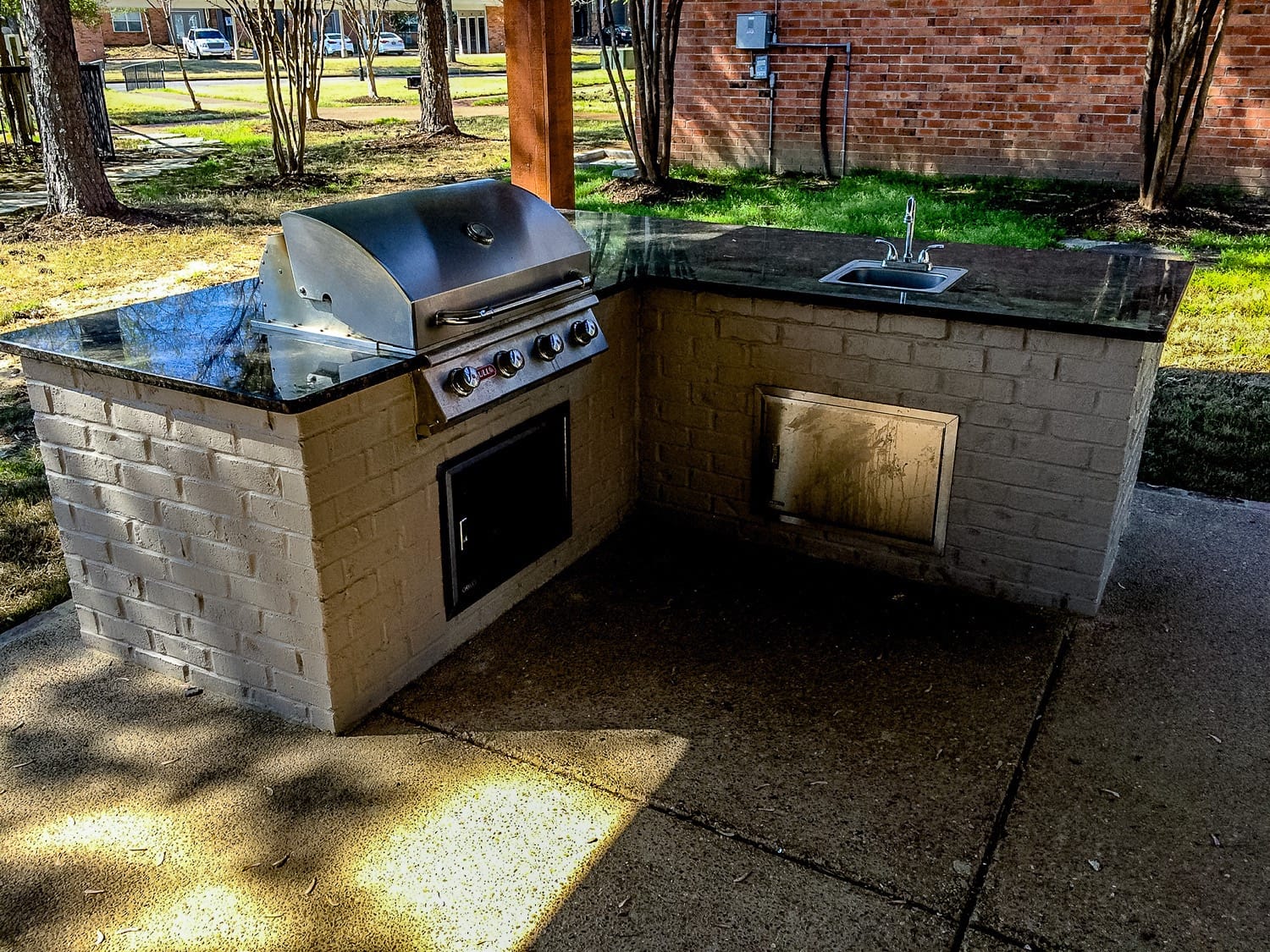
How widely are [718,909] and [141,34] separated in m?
52.5

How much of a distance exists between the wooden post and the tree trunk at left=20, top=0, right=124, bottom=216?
16.7 feet

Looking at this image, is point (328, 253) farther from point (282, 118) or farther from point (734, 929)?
point (282, 118)

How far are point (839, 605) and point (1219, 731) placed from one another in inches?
46.5

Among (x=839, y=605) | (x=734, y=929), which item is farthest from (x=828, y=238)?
(x=734, y=929)

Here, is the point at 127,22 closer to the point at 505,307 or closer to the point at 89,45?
the point at 89,45

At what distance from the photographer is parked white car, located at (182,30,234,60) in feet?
140

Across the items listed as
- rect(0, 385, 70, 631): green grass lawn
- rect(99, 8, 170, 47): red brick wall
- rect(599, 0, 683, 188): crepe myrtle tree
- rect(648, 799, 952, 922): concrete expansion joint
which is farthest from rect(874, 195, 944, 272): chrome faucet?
rect(99, 8, 170, 47): red brick wall

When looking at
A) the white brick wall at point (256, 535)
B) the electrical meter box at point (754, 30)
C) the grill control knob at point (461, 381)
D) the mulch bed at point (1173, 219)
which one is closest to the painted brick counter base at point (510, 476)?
the white brick wall at point (256, 535)

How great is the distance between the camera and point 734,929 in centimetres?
234

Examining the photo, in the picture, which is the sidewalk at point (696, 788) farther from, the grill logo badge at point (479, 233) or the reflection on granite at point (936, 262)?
the grill logo badge at point (479, 233)

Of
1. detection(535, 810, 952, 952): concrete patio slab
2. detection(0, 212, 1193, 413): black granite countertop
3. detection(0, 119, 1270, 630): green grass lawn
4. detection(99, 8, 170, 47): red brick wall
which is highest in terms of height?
detection(99, 8, 170, 47): red brick wall

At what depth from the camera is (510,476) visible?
349 cm

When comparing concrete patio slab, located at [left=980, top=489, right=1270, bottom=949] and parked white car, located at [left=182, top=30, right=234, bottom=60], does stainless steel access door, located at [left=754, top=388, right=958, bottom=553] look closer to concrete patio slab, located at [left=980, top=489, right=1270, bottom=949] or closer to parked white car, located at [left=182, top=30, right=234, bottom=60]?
concrete patio slab, located at [left=980, top=489, right=1270, bottom=949]

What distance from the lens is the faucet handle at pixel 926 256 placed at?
4.06m
